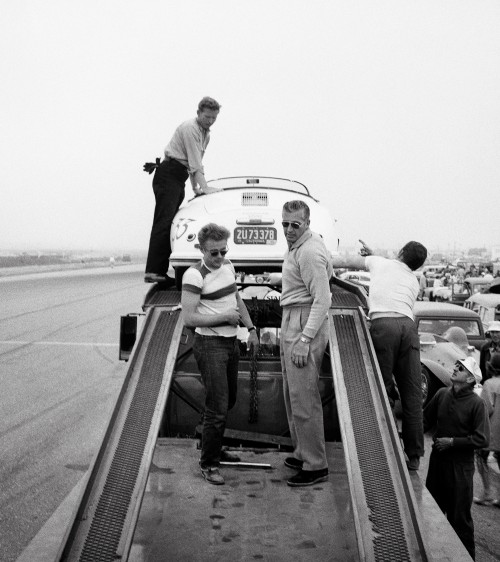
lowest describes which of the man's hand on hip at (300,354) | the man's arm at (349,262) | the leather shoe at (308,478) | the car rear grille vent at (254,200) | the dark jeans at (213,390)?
the leather shoe at (308,478)

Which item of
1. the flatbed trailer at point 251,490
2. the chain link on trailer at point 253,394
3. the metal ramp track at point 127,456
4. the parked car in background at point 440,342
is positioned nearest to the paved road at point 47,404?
the metal ramp track at point 127,456

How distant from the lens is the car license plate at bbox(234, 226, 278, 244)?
20.5ft

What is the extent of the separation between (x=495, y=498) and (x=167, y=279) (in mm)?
4103

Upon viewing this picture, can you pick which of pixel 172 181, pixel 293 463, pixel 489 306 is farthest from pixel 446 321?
pixel 293 463

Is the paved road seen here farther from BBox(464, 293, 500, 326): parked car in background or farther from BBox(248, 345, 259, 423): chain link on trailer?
BBox(464, 293, 500, 326): parked car in background

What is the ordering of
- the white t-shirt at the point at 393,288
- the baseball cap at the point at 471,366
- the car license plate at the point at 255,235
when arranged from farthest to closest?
the car license plate at the point at 255,235 < the baseball cap at the point at 471,366 < the white t-shirt at the point at 393,288

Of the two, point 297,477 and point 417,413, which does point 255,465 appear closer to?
point 297,477

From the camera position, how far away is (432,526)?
3900 millimetres

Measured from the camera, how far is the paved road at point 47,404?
5977mm

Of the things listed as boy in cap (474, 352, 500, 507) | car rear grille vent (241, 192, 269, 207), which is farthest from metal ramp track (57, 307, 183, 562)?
boy in cap (474, 352, 500, 507)

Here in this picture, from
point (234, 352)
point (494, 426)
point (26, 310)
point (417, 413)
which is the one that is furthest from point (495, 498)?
point (26, 310)

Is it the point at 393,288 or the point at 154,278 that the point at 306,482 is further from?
the point at 154,278

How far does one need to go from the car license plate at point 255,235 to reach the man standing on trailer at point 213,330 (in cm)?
150

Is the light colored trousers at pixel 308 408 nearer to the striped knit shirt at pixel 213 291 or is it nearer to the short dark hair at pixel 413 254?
A: the striped knit shirt at pixel 213 291
